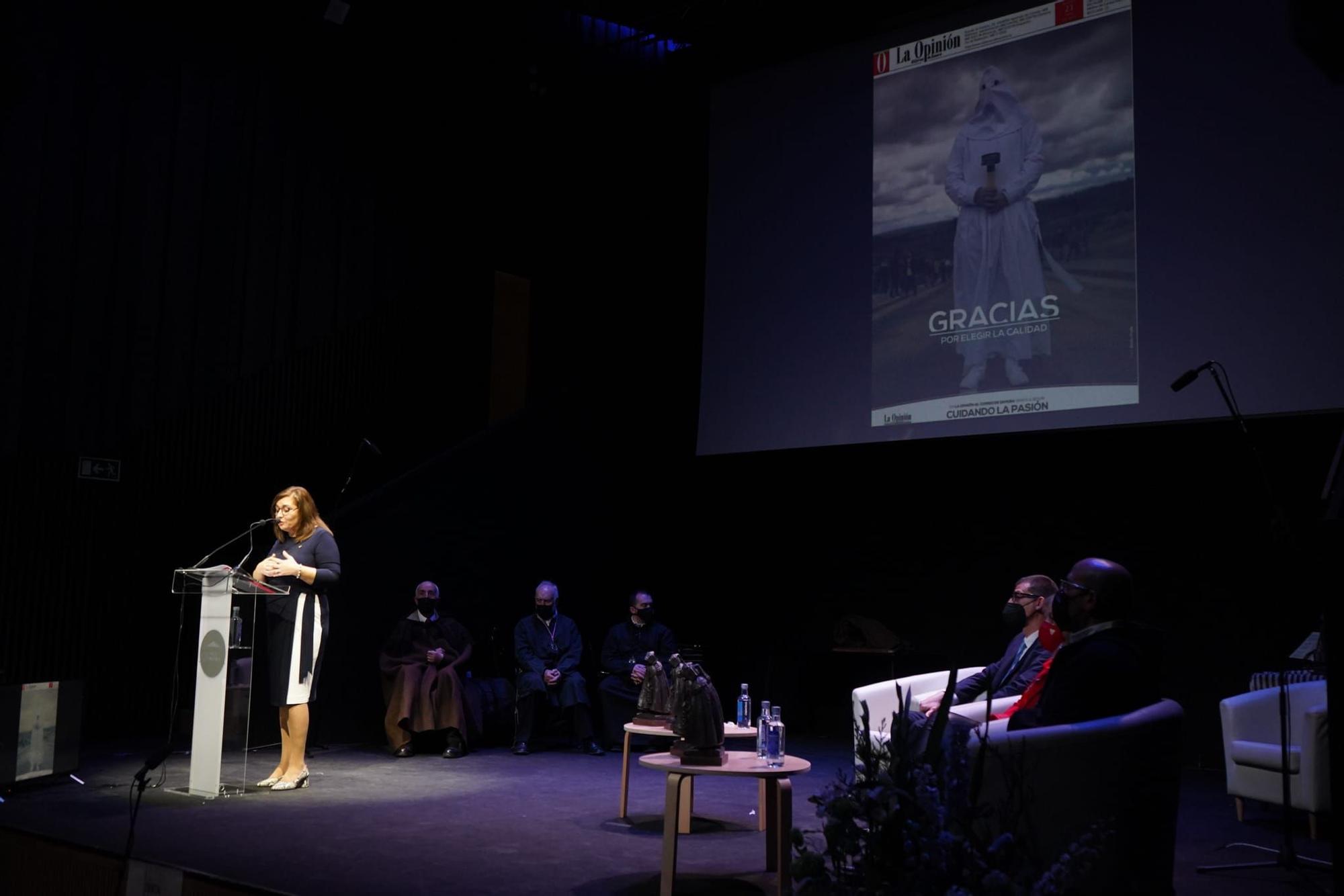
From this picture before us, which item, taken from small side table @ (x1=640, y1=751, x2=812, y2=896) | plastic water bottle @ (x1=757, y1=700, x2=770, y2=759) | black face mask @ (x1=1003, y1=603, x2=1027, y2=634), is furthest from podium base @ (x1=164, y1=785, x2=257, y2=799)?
black face mask @ (x1=1003, y1=603, x2=1027, y2=634)

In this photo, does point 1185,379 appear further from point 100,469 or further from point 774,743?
point 100,469

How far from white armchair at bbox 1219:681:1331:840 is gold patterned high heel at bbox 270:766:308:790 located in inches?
167

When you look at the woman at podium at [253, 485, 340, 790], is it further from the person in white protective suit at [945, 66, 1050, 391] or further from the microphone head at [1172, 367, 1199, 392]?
the microphone head at [1172, 367, 1199, 392]

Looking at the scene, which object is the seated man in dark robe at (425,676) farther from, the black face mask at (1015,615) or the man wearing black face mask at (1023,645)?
the black face mask at (1015,615)

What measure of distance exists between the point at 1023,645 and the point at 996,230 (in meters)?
2.68

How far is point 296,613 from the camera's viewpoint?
525 centimetres

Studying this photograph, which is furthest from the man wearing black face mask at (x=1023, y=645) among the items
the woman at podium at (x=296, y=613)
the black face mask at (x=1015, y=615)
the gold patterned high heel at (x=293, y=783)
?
the gold patterned high heel at (x=293, y=783)

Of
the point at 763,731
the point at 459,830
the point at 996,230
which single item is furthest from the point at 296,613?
the point at 996,230

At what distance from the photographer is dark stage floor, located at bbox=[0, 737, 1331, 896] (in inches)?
150

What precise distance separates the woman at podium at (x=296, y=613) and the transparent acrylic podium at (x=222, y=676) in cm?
9

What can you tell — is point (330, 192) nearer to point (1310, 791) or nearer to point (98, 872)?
point (98, 872)

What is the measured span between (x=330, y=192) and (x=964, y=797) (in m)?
7.88

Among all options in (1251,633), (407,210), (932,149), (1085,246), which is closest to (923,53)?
(932,149)

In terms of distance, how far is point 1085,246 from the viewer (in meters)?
6.19
